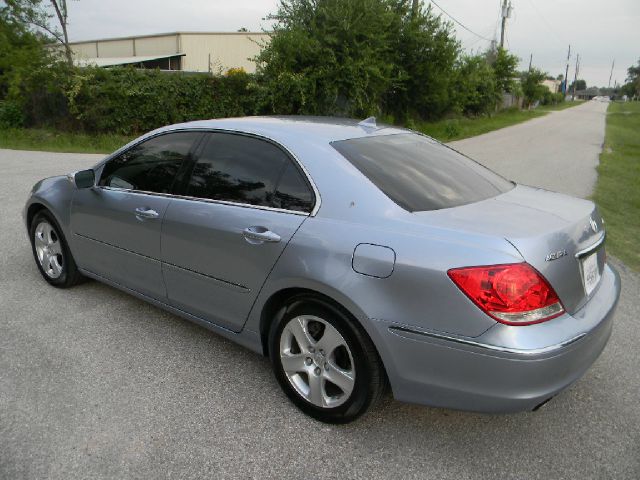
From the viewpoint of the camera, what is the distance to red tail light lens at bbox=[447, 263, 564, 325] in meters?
2.18

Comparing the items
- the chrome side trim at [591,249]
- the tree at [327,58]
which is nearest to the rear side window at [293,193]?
the chrome side trim at [591,249]

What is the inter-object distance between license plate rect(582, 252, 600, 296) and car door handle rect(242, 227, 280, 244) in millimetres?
1502

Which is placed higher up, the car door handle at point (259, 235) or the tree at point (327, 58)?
the tree at point (327, 58)

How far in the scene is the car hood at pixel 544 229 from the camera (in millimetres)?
2270

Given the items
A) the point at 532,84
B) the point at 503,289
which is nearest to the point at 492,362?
the point at 503,289

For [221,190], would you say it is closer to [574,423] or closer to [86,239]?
[86,239]

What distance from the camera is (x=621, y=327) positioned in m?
3.91

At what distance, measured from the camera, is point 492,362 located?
2.17 meters

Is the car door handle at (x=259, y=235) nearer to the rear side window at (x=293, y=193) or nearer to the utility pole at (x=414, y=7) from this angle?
the rear side window at (x=293, y=193)

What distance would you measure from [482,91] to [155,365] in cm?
3036

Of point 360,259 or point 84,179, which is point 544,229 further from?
point 84,179

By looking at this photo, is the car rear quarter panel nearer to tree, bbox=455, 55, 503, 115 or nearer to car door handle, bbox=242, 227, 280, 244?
car door handle, bbox=242, 227, 280, 244

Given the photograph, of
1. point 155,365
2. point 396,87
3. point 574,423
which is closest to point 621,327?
point 574,423

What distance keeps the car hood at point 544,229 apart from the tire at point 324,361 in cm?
64
